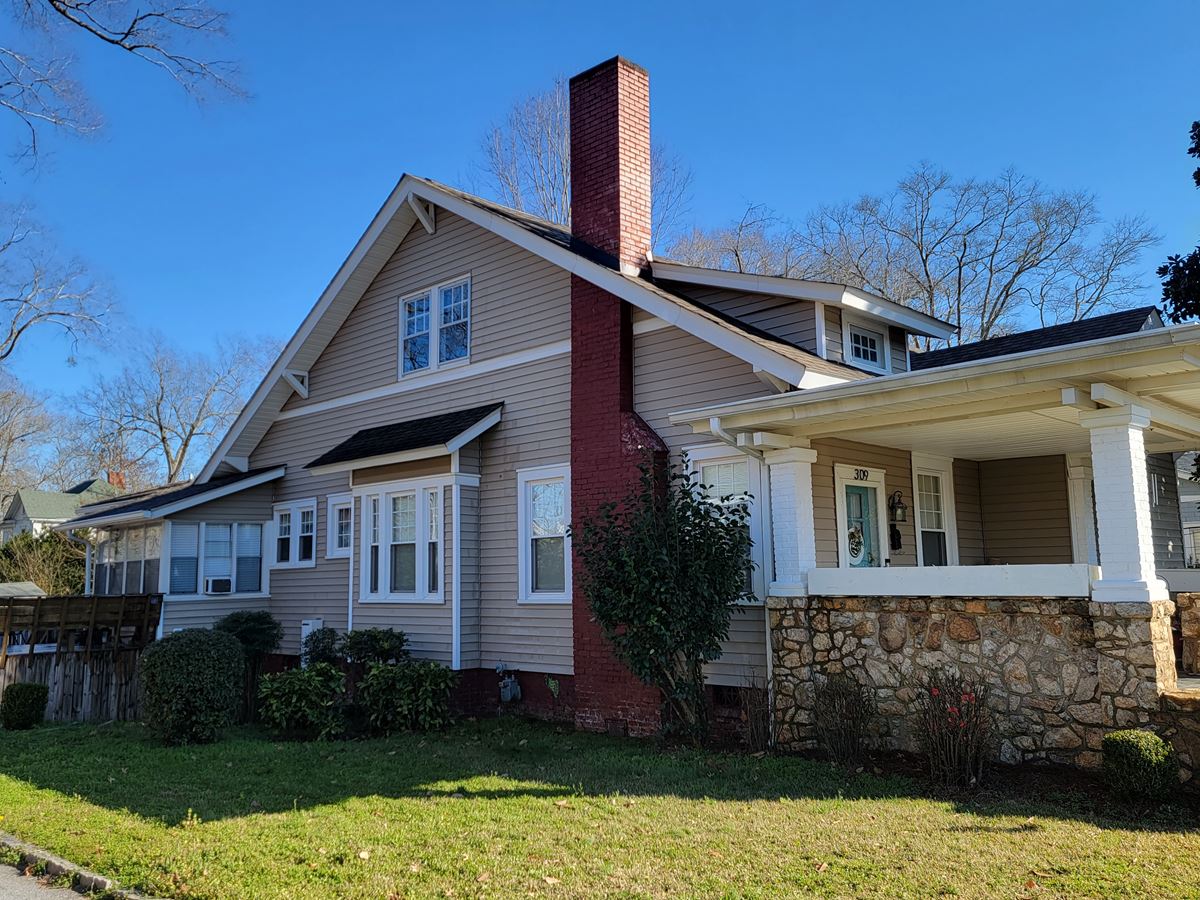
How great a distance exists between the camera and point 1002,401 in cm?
792

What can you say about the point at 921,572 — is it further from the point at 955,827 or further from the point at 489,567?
the point at 489,567

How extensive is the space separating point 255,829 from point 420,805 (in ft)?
4.09

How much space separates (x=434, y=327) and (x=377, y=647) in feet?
15.7

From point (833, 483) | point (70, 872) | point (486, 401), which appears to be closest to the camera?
point (70, 872)

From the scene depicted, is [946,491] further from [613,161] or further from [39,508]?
[39,508]

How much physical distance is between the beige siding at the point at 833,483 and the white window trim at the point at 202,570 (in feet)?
34.5

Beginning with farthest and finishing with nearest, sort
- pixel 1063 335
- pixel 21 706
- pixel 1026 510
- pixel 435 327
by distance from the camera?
pixel 435 327
pixel 1026 510
pixel 1063 335
pixel 21 706

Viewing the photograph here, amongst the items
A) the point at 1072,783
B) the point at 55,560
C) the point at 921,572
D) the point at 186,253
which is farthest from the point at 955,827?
the point at 186,253

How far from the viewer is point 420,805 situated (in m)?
7.21

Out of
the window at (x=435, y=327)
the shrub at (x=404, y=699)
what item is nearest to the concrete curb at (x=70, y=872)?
the shrub at (x=404, y=699)

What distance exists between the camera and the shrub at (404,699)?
10.9 meters

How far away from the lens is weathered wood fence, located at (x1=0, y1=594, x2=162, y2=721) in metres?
12.5

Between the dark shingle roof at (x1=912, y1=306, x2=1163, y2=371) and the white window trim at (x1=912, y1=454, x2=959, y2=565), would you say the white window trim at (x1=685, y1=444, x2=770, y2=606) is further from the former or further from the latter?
the dark shingle roof at (x1=912, y1=306, x2=1163, y2=371)

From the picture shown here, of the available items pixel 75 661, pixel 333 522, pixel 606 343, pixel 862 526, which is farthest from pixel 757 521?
pixel 75 661
